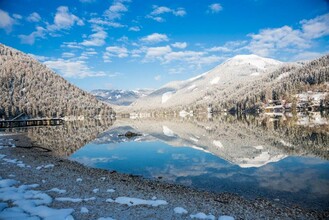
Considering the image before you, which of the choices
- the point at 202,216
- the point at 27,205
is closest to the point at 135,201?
the point at 202,216

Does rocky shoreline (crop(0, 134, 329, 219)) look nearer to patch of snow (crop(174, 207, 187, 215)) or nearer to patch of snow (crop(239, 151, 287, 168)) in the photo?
patch of snow (crop(174, 207, 187, 215))

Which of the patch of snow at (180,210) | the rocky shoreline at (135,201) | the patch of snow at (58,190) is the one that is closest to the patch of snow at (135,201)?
the rocky shoreline at (135,201)

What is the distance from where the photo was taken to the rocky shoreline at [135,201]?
1469cm

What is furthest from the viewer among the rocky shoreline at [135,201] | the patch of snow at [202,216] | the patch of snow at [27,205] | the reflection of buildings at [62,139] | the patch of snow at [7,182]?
the reflection of buildings at [62,139]

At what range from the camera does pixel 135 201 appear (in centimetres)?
1673

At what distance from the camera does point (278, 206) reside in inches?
671

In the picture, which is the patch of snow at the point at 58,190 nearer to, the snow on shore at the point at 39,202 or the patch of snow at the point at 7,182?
the snow on shore at the point at 39,202

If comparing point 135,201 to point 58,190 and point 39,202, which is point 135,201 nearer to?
point 39,202

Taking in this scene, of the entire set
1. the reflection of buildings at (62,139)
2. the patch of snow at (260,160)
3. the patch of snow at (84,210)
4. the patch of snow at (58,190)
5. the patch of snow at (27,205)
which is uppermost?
the patch of snow at (27,205)

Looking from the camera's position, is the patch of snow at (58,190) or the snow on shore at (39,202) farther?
the patch of snow at (58,190)

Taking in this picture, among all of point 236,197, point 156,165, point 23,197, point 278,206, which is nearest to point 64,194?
point 23,197

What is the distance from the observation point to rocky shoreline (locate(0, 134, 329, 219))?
1469 cm

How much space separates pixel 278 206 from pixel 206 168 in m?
13.2

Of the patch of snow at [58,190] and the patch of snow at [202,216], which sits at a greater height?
the patch of snow at [58,190]
